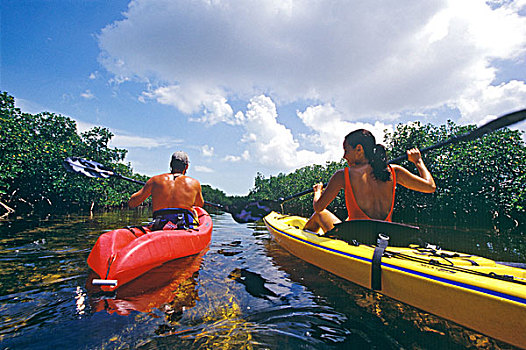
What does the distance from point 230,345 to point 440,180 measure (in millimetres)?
16887

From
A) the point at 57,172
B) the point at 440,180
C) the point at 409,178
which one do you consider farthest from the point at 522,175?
the point at 57,172

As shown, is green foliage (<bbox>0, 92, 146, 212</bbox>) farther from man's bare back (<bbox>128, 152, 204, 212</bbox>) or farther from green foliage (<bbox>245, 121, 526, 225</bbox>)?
green foliage (<bbox>245, 121, 526, 225</bbox>)

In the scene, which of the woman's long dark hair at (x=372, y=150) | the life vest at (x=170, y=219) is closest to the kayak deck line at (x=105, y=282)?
the life vest at (x=170, y=219)

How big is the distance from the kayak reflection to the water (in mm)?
10

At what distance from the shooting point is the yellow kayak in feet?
5.80

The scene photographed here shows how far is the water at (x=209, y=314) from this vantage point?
1.92 metres

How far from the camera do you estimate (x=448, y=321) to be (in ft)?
7.04

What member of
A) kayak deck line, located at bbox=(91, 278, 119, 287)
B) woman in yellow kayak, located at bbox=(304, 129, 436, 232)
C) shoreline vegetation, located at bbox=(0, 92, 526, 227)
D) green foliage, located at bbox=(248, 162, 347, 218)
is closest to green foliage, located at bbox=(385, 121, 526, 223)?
shoreline vegetation, located at bbox=(0, 92, 526, 227)

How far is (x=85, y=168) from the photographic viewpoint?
229 inches

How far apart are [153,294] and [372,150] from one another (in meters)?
3.19

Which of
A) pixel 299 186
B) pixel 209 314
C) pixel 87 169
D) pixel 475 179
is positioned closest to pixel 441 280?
pixel 209 314

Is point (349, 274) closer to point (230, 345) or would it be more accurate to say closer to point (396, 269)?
point (396, 269)

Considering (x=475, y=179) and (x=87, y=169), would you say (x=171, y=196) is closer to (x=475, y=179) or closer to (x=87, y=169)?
(x=87, y=169)

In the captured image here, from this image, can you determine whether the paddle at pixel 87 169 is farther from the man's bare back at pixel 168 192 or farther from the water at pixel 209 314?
the water at pixel 209 314
